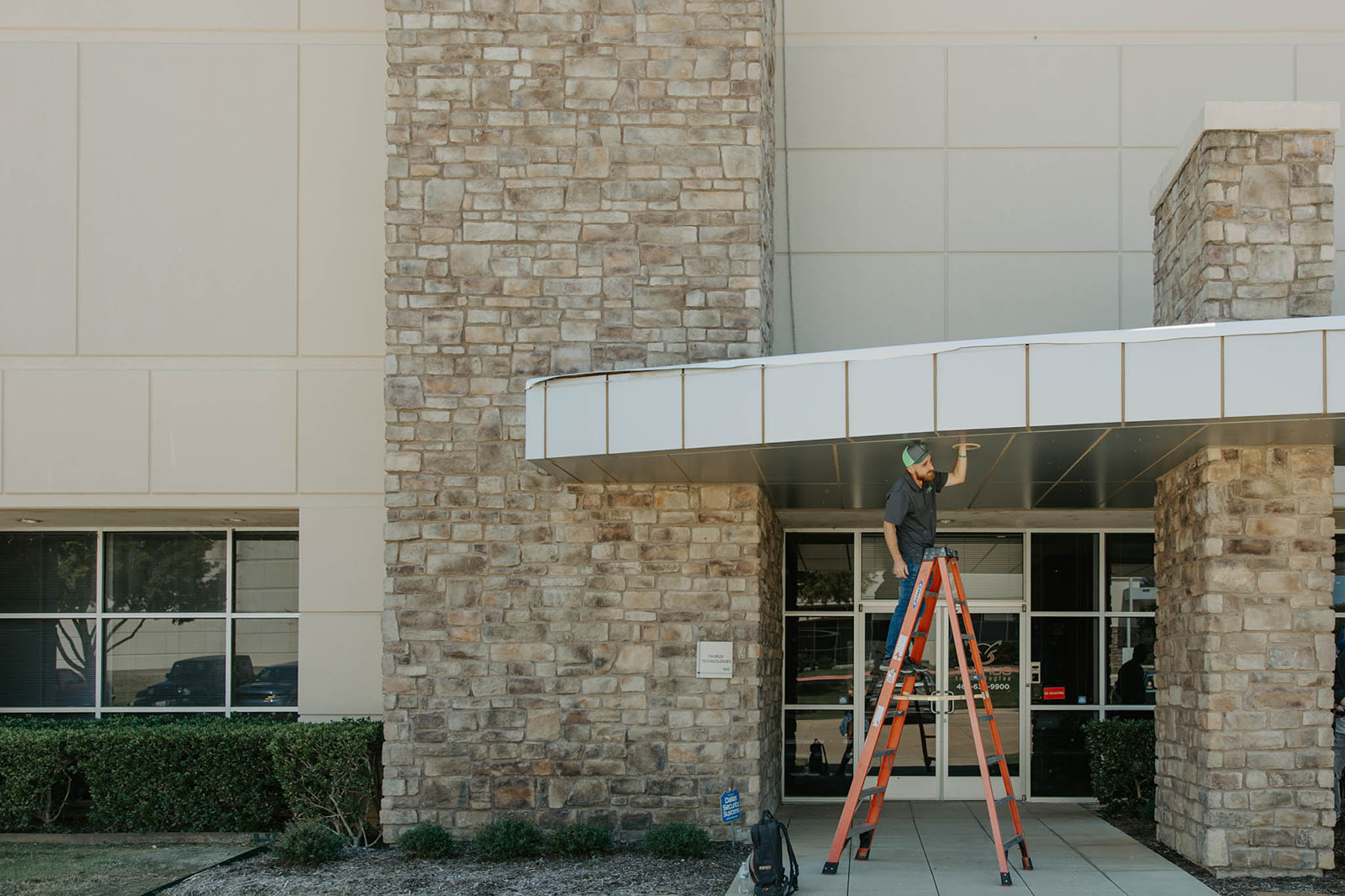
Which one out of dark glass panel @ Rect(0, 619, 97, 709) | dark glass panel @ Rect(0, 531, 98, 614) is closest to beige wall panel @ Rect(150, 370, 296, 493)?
dark glass panel @ Rect(0, 531, 98, 614)

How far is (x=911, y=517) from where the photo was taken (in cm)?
815

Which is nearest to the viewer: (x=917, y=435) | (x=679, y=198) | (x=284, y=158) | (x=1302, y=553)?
(x=917, y=435)

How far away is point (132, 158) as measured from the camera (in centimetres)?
1167

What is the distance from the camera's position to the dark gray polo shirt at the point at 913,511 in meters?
7.95

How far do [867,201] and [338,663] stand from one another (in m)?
6.95

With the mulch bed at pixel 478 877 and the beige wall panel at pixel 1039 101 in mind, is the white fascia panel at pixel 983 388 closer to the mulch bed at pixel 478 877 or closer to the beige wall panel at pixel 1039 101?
the mulch bed at pixel 478 877

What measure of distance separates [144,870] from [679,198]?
689 cm

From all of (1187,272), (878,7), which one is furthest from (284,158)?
(1187,272)

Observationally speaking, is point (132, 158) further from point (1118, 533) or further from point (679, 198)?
point (1118, 533)

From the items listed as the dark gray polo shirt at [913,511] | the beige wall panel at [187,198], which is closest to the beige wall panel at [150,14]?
the beige wall panel at [187,198]

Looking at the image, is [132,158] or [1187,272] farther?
[132,158]

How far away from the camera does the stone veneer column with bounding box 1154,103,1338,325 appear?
27.3ft

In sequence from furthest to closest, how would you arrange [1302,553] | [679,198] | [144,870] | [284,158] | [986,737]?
[986,737], [284,158], [679,198], [144,870], [1302,553]

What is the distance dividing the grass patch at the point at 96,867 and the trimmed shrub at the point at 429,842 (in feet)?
5.25
